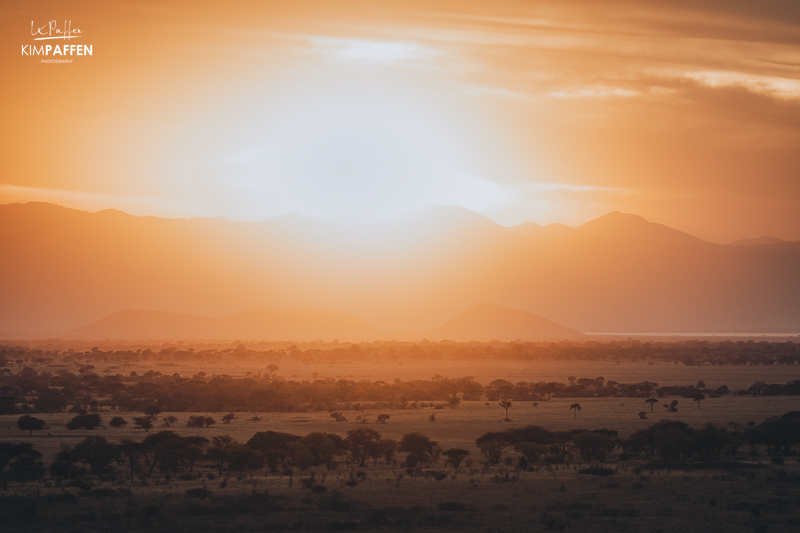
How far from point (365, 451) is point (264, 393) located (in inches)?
1323

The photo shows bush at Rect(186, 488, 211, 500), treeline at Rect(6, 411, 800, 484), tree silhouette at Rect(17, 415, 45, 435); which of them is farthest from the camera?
tree silhouette at Rect(17, 415, 45, 435)

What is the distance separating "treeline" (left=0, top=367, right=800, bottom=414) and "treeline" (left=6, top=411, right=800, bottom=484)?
23.8 meters

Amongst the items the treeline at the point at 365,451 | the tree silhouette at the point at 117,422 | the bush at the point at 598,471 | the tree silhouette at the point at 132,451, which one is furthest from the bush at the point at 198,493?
the tree silhouette at the point at 117,422

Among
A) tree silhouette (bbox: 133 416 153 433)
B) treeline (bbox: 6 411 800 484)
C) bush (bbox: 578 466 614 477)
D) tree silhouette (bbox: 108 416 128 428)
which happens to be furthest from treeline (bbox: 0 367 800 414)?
bush (bbox: 578 466 614 477)

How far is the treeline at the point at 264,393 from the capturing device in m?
68.3

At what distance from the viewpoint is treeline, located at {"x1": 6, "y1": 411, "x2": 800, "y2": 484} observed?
1444 inches

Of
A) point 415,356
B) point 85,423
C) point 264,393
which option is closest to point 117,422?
point 85,423

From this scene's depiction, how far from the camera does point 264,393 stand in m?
72.6

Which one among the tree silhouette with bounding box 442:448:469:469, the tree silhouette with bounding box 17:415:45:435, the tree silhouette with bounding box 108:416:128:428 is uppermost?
the tree silhouette with bounding box 17:415:45:435

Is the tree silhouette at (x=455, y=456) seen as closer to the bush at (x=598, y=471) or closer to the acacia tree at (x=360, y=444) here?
the acacia tree at (x=360, y=444)

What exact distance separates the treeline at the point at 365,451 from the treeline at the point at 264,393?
23.8m

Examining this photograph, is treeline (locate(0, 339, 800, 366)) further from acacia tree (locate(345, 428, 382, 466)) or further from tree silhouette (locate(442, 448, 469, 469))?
tree silhouette (locate(442, 448, 469, 469))

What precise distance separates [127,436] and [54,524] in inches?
955

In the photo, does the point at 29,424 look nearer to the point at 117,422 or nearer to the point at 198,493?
the point at 117,422
